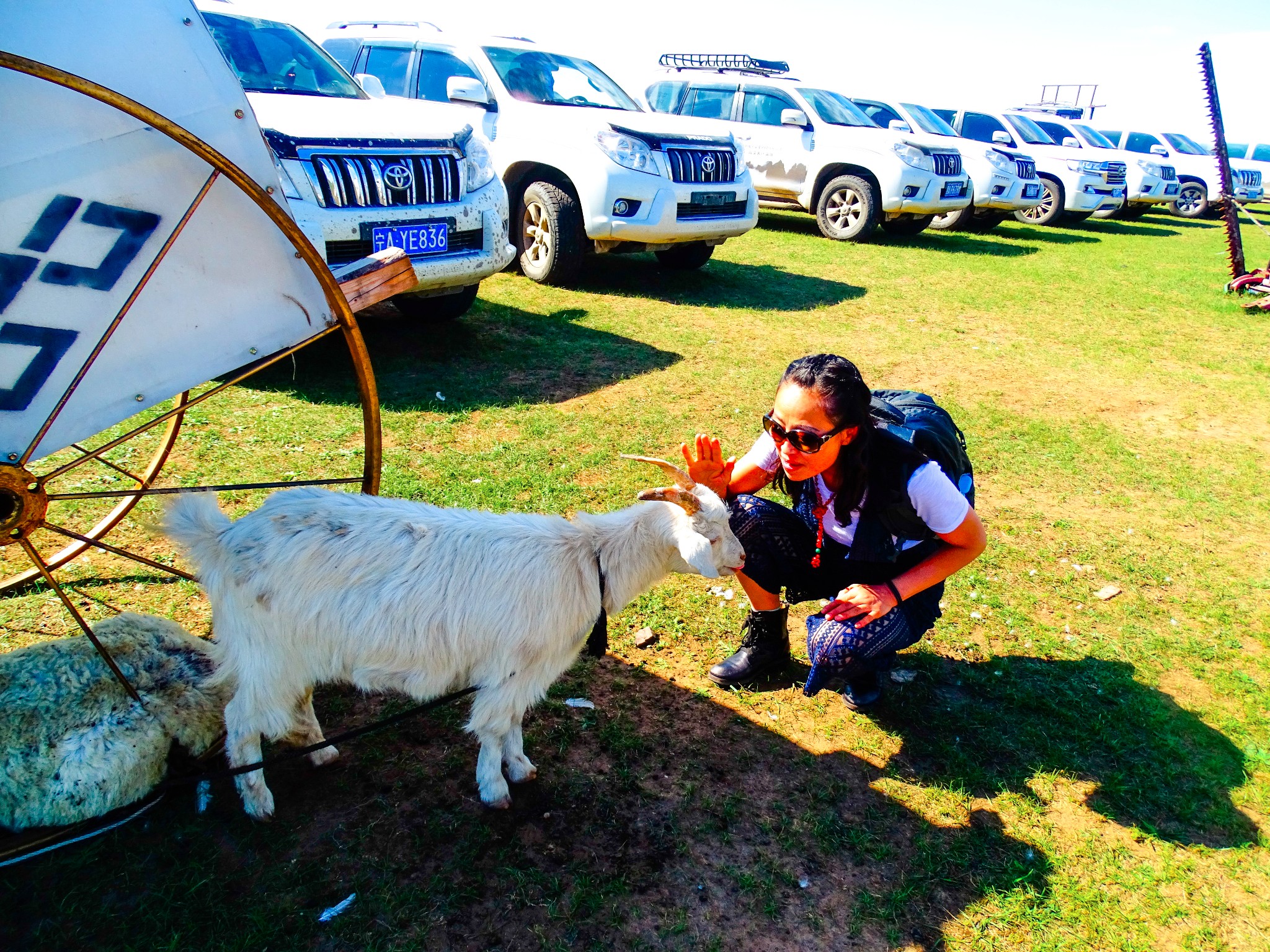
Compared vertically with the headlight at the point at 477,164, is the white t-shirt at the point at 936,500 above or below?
below

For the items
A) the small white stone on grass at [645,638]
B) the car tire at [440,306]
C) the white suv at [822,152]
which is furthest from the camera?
the white suv at [822,152]

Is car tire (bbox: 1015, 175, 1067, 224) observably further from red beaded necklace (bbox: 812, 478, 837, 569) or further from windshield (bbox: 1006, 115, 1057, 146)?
red beaded necklace (bbox: 812, 478, 837, 569)

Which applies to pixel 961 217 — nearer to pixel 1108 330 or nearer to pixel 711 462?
pixel 1108 330

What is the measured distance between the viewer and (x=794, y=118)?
13102 mm

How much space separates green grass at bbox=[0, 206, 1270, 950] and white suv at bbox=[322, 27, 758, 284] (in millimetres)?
2586

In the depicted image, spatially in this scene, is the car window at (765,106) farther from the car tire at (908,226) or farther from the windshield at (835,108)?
the car tire at (908,226)

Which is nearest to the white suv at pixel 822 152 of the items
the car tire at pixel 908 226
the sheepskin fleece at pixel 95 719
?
the car tire at pixel 908 226

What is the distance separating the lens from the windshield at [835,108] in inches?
533

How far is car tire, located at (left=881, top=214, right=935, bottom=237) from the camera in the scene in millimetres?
15078

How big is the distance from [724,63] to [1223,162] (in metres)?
9.01

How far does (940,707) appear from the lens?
364cm

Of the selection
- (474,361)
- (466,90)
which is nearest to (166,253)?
(474,361)

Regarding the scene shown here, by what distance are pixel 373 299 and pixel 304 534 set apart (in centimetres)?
103

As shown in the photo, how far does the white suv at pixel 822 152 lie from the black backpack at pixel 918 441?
10.9 metres
